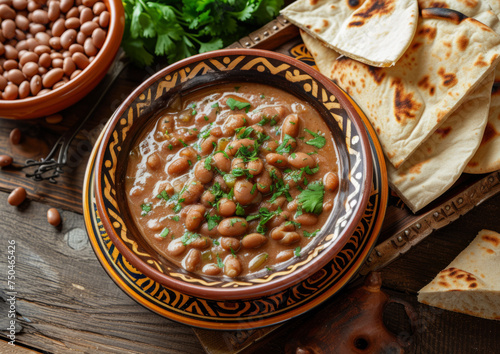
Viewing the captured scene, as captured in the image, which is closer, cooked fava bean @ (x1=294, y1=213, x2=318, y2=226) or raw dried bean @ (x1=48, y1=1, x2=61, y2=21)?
cooked fava bean @ (x1=294, y1=213, x2=318, y2=226)

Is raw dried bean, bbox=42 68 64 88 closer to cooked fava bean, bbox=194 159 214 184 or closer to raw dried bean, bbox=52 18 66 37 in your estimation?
raw dried bean, bbox=52 18 66 37

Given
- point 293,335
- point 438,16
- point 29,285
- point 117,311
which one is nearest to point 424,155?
point 438,16

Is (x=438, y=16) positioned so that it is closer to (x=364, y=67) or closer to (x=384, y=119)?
(x=364, y=67)

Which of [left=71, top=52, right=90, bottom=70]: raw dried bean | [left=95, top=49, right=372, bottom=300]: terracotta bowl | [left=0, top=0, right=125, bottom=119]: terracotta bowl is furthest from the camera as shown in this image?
[left=71, top=52, right=90, bottom=70]: raw dried bean

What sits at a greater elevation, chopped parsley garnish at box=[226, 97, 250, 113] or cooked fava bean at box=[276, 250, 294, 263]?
chopped parsley garnish at box=[226, 97, 250, 113]

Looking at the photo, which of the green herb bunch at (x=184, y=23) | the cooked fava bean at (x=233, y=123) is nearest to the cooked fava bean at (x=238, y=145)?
the cooked fava bean at (x=233, y=123)

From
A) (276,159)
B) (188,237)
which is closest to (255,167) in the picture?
(276,159)

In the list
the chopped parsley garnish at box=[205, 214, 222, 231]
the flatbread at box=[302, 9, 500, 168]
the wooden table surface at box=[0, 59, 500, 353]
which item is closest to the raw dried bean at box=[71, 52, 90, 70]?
the wooden table surface at box=[0, 59, 500, 353]
